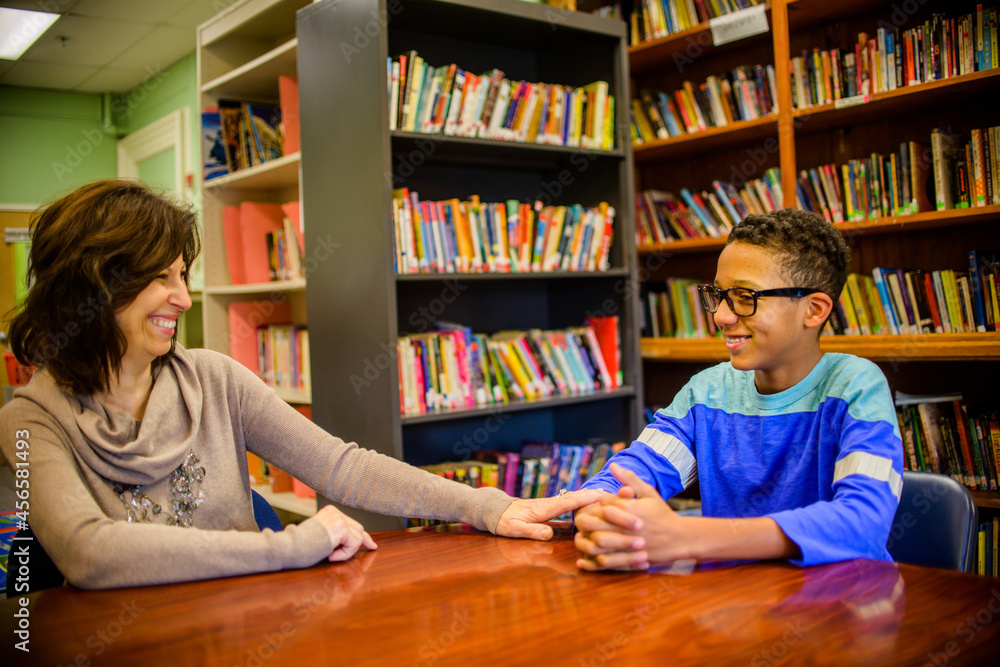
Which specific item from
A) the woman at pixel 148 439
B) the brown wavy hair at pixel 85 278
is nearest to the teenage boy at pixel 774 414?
the woman at pixel 148 439

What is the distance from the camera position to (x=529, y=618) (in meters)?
0.90

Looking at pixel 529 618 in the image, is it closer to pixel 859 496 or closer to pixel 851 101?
pixel 859 496

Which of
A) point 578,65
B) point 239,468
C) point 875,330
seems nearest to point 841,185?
point 875,330

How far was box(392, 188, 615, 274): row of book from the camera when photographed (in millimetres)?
2545

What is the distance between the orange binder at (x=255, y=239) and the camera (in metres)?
3.38

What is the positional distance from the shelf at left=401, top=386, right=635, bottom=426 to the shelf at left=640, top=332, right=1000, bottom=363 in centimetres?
37

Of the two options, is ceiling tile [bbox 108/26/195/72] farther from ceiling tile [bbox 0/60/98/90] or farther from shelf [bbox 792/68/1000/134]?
shelf [bbox 792/68/1000/134]

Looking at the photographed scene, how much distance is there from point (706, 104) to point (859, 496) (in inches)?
98.5

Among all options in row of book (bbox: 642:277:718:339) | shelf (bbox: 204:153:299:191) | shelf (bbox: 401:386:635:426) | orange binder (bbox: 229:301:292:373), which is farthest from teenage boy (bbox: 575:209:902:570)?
orange binder (bbox: 229:301:292:373)

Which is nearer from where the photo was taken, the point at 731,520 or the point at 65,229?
the point at 731,520

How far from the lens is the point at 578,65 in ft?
10.5

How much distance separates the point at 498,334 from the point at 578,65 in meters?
1.20

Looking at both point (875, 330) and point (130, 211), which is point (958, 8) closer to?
point (875, 330)

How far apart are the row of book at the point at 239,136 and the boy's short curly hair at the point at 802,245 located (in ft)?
7.67
